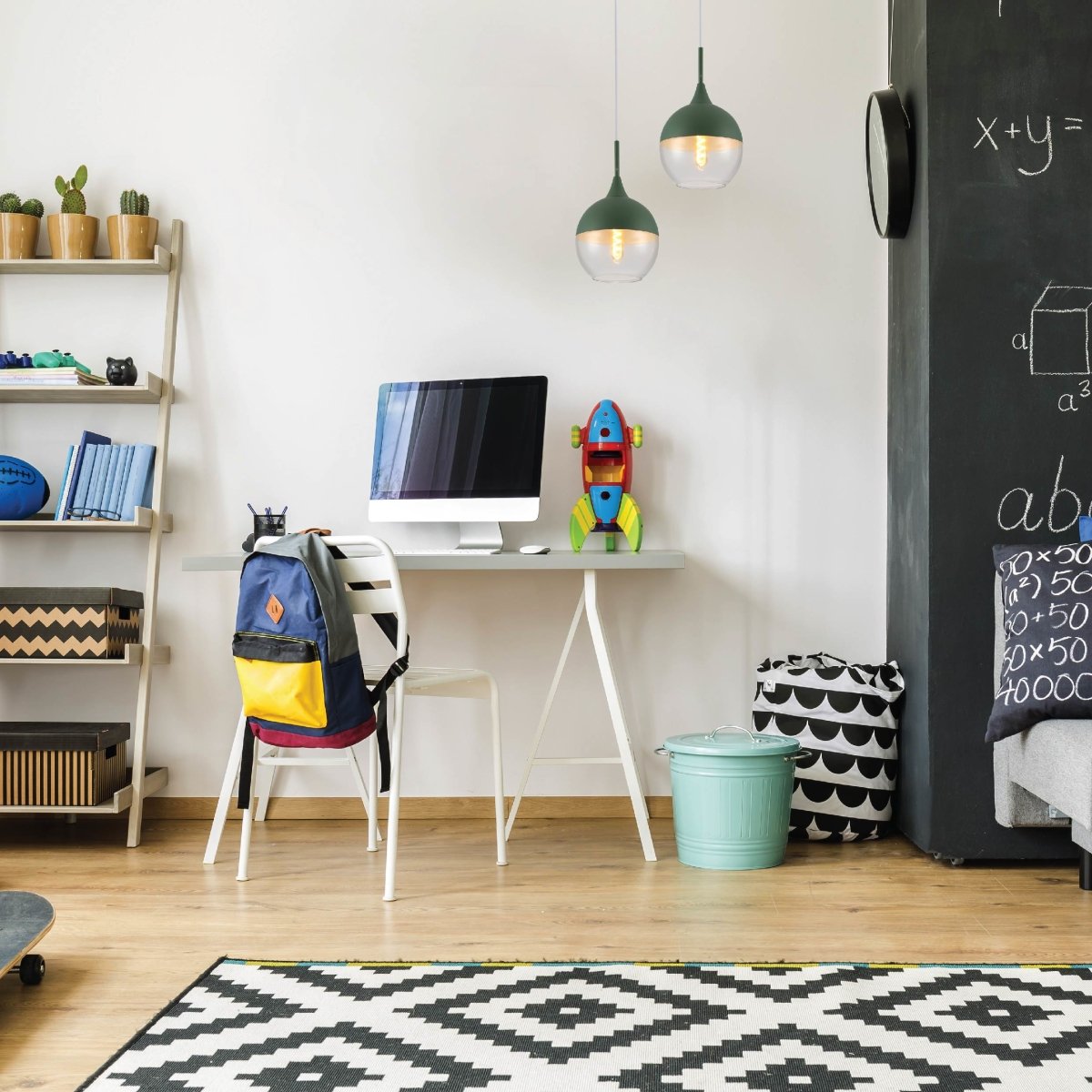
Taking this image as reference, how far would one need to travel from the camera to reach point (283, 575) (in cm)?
255

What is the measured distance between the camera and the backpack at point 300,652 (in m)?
Result: 2.51

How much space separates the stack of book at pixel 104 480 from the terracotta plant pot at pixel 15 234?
0.57m

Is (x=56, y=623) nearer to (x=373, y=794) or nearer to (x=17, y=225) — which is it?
(x=373, y=794)

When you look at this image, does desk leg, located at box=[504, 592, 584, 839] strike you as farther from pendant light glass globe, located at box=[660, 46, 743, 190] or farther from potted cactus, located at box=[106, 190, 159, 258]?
potted cactus, located at box=[106, 190, 159, 258]

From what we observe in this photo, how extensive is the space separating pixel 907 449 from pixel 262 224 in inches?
77.3

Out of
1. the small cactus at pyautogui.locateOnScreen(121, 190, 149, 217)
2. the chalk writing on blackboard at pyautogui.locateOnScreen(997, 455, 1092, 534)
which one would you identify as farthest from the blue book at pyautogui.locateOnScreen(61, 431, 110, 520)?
the chalk writing on blackboard at pyautogui.locateOnScreen(997, 455, 1092, 534)

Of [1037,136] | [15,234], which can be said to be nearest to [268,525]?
[15,234]

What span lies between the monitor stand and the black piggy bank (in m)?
1.02

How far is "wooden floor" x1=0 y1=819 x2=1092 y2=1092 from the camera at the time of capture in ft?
6.71

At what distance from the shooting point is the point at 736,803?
2.84 m

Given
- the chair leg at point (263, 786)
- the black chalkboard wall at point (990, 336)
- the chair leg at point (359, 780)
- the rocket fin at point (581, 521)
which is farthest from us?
the chair leg at point (263, 786)

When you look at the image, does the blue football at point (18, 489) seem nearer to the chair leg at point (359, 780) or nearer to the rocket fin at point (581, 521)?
the chair leg at point (359, 780)

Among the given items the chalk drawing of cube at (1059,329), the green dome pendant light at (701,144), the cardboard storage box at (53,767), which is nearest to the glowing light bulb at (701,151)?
the green dome pendant light at (701,144)

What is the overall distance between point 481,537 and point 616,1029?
164cm
